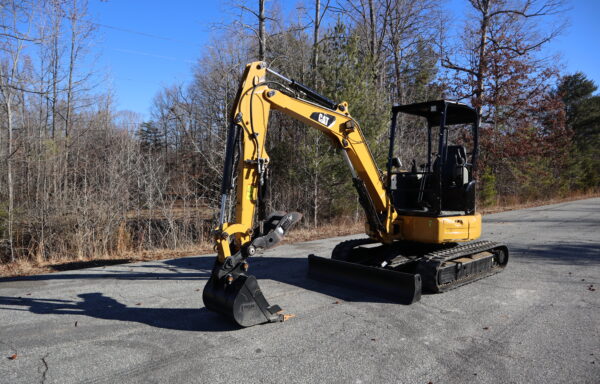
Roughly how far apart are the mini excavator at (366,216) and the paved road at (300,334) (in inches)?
12.0

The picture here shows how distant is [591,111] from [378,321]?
43708mm

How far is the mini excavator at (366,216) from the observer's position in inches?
183

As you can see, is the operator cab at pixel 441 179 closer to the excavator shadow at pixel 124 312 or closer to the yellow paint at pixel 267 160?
the yellow paint at pixel 267 160

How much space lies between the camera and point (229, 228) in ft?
15.0

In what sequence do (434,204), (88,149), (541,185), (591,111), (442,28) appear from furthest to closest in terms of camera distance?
1. (591,111)
2. (541,185)
3. (442,28)
4. (88,149)
5. (434,204)

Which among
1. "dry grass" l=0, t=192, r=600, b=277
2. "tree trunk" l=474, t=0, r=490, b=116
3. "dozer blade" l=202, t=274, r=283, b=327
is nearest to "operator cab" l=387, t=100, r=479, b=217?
"dozer blade" l=202, t=274, r=283, b=327

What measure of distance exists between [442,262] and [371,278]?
1063 mm

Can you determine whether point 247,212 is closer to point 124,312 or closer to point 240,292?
point 240,292

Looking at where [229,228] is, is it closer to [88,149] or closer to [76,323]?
[76,323]

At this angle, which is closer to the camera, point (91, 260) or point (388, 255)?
point (388, 255)

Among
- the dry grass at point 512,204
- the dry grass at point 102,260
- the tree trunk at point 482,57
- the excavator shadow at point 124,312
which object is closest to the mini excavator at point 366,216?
the excavator shadow at point 124,312

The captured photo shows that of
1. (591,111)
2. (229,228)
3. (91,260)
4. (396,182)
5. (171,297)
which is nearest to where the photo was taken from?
(229,228)

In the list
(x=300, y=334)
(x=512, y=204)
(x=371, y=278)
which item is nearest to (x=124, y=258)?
(x=371, y=278)

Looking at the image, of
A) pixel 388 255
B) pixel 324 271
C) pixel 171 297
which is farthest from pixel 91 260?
pixel 388 255
